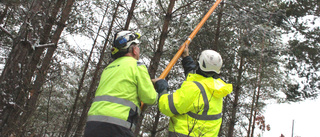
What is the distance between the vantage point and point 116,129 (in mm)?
2451

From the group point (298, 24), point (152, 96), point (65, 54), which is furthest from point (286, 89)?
point (152, 96)

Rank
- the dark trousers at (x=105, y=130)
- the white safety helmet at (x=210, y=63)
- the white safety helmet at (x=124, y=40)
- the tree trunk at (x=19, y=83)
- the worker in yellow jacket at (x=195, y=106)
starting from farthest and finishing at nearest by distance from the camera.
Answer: the tree trunk at (x=19, y=83), the white safety helmet at (x=210, y=63), the white safety helmet at (x=124, y=40), the worker in yellow jacket at (x=195, y=106), the dark trousers at (x=105, y=130)

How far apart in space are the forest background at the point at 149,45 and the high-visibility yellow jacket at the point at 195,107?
159cm

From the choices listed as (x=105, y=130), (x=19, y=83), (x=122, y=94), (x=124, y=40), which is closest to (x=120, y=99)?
(x=122, y=94)

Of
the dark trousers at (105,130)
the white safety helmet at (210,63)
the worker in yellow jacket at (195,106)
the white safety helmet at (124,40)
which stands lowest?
the dark trousers at (105,130)

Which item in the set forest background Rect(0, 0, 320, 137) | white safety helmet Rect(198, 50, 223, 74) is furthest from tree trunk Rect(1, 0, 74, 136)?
white safety helmet Rect(198, 50, 223, 74)

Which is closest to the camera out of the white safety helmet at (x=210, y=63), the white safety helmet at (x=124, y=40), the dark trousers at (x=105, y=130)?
the dark trousers at (x=105, y=130)

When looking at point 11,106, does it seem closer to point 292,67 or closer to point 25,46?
point 25,46

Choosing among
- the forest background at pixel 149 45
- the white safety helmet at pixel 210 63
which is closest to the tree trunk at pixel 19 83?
the forest background at pixel 149 45

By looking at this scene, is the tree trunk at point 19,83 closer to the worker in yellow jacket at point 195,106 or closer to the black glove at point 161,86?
the black glove at point 161,86

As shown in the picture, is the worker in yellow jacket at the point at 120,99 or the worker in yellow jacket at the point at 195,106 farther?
the worker in yellow jacket at the point at 195,106

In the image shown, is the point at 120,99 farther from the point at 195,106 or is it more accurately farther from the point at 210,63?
the point at 210,63

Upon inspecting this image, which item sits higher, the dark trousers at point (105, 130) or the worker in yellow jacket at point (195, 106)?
the worker in yellow jacket at point (195, 106)

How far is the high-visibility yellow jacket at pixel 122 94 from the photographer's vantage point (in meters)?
2.49
